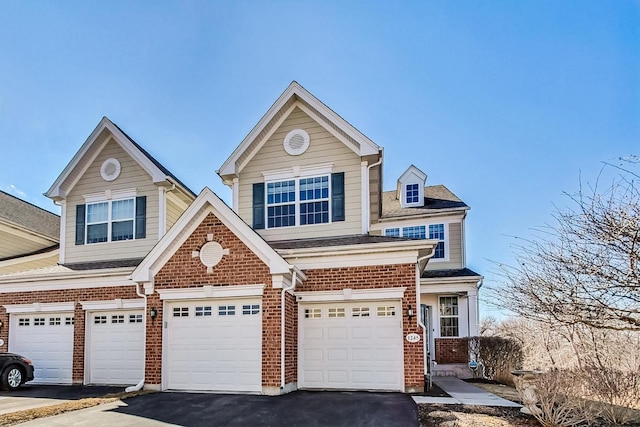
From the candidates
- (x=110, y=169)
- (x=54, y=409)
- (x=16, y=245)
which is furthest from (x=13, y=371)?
(x=16, y=245)

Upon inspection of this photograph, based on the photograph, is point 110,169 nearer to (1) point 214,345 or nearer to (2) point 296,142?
(2) point 296,142

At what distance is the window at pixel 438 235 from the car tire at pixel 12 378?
49.3ft

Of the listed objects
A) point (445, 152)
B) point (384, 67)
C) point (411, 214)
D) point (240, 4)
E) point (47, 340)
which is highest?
point (240, 4)

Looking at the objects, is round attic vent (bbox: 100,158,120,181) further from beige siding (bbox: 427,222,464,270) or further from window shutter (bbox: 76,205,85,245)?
beige siding (bbox: 427,222,464,270)

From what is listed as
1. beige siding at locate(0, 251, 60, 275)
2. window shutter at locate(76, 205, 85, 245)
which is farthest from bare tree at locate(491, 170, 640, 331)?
beige siding at locate(0, 251, 60, 275)

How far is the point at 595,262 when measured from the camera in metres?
7.41

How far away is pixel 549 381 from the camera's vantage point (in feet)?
27.3

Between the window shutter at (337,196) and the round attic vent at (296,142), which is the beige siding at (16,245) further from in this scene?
the window shutter at (337,196)

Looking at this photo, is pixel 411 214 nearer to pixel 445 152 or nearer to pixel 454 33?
pixel 445 152

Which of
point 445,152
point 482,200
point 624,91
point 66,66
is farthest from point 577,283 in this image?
point 66,66

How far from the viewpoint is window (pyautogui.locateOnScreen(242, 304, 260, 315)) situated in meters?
11.9

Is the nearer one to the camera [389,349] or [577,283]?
[577,283]

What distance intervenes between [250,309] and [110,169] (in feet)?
27.8

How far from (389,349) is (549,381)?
13.7 feet
